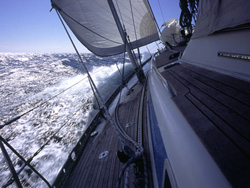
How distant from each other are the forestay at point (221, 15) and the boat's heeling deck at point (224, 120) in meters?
0.64

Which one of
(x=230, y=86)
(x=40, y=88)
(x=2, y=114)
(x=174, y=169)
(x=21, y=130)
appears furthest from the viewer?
(x=40, y=88)

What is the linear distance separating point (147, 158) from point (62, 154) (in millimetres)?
5274

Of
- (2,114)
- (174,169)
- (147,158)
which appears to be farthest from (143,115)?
(2,114)

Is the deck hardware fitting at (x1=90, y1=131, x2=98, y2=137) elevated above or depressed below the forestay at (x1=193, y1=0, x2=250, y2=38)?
below

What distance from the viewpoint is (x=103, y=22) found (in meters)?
5.83

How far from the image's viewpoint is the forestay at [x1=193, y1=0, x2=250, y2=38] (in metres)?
1.30

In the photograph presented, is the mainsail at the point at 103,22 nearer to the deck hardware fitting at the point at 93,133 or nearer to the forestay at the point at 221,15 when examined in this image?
the forestay at the point at 221,15

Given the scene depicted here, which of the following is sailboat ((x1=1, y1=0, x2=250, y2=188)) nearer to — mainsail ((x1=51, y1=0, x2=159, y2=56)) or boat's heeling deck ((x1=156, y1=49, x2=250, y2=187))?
boat's heeling deck ((x1=156, y1=49, x2=250, y2=187))

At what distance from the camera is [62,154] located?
553cm

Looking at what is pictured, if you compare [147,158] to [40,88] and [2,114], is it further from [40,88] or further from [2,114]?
[40,88]

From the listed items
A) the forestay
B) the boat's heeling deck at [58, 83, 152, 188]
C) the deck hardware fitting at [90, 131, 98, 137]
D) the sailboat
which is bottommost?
the boat's heeling deck at [58, 83, 152, 188]

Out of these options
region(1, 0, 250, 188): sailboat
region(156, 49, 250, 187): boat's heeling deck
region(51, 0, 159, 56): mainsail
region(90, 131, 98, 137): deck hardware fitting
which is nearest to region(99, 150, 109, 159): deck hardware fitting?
region(1, 0, 250, 188): sailboat

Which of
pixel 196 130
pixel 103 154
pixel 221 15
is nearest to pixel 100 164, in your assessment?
pixel 103 154

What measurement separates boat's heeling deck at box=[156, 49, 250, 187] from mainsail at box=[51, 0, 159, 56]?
404 cm
